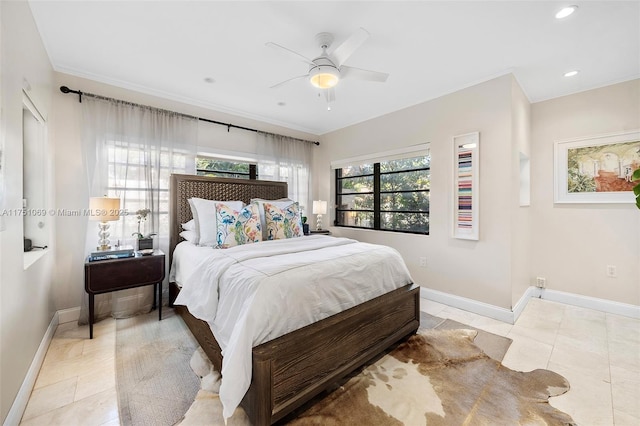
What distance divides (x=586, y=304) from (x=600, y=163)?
1.68 m

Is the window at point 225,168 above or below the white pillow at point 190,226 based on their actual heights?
above

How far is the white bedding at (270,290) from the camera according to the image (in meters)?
1.39

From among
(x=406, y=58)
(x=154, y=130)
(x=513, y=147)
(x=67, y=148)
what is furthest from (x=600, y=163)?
(x=67, y=148)

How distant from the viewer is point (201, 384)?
1807 millimetres

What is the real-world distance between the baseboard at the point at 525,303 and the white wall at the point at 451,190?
0.07 m

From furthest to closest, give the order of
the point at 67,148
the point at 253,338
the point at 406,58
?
1. the point at 67,148
2. the point at 406,58
3. the point at 253,338

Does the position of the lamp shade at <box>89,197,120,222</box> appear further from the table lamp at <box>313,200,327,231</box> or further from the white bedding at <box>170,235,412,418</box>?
the table lamp at <box>313,200,327,231</box>

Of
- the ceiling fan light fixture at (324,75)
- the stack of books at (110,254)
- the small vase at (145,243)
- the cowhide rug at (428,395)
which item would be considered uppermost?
the ceiling fan light fixture at (324,75)

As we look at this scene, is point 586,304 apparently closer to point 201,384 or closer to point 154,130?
point 201,384

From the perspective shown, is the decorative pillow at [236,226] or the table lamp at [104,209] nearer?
the table lamp at [104,209]

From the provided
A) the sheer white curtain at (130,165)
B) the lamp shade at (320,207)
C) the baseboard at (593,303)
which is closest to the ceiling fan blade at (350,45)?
the sheer white curtain at (130,165)

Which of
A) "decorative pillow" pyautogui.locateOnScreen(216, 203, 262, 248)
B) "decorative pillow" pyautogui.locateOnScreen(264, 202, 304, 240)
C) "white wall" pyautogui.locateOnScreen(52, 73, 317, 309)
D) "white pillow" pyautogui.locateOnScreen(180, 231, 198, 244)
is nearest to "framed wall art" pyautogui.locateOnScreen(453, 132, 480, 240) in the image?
"decorative pillow" pyautogui.locateOnScreen(264, 202, 304, 240)

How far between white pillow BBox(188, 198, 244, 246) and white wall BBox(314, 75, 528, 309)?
241 centimetres

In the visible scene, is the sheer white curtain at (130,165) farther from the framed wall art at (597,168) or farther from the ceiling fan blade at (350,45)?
the framed wall art at (597,168)
